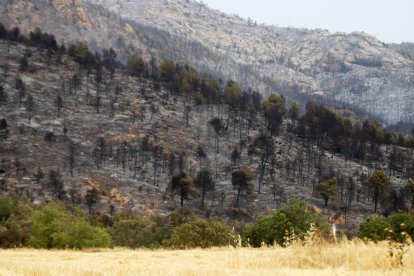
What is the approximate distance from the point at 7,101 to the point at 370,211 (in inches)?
3430

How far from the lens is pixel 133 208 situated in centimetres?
7969

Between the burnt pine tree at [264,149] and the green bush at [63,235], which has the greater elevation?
the burnt pine tree at [264,149]

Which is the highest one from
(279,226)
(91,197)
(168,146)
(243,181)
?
(168,146)

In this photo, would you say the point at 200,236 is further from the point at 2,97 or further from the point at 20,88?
the point at 20,88

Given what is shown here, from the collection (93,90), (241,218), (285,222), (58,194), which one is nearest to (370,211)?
(241,218)

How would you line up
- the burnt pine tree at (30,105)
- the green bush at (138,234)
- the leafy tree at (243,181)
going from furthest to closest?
the burnt pine tree at (30,105) < the leafy tree at (243,181) < the green bush at (138,234)

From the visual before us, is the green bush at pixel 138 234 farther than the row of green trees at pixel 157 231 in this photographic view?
Yes

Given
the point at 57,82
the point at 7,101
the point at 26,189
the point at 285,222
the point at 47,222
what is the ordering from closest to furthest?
the point at 47,222 → the point at 285,222 → the point at 26,189 → the point at 7,101 → the point at 57,82

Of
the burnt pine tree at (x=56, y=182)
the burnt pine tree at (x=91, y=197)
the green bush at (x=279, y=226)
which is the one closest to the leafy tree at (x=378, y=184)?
the green bush at (x=279, y=226)

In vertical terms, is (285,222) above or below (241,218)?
above

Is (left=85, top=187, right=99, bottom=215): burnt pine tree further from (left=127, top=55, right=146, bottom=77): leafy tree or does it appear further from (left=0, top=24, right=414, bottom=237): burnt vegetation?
(left=127, top=55, right=146, bottom=77): leafy tree

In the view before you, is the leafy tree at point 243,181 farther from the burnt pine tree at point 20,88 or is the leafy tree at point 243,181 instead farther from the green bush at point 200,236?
the burnt pine tree at point 20,88

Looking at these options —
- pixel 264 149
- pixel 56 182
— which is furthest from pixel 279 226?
pixel 264 149

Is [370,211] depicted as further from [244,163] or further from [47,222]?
[47,222]
